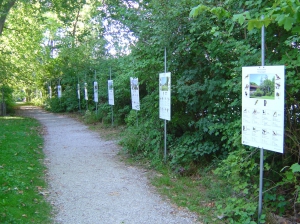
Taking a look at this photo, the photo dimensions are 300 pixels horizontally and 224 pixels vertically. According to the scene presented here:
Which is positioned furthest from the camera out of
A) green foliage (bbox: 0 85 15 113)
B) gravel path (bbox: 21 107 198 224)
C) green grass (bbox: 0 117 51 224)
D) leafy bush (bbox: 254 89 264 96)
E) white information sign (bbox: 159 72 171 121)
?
green foliage (bbox: 0 85 15 113)

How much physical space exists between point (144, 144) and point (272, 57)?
15.7ft

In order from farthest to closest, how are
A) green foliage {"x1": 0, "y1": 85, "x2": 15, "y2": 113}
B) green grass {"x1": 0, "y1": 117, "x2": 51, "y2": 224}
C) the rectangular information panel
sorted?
green foliage {"x1": 0, "y1": 85, "x2": 15, "y2": 113} < green grass {"x1": 0, "y1": 117, "x2": 51, "y2": 224} < the rectangular information panel

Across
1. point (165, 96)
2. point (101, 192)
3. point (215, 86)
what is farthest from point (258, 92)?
point (165, 96)

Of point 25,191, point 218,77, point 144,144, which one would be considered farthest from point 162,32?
point 25,191

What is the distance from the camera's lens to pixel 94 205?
540 centimetres

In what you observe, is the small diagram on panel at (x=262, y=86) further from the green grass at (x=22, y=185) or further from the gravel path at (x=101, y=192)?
the green grass at (x=22, y=185)

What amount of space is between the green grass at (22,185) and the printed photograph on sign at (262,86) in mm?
3306

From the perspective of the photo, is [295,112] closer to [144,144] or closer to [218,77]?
[218,77]

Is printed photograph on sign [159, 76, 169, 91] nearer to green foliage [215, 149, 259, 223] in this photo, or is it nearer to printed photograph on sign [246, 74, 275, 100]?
green foliage [215, 149, 259, 223]

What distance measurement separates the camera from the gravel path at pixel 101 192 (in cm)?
492

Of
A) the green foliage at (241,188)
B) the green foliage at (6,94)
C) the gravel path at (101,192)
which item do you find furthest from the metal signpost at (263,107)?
the green foliage at (6,94)

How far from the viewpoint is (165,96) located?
755cm

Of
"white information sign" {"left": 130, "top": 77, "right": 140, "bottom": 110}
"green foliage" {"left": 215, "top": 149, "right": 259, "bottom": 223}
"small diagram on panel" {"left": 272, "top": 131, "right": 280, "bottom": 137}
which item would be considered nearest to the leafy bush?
"small diagram on panel" {"left": 272, "top": 131, "right": 280, "bottom": 137}

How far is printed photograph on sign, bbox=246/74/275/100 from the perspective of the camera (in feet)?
13.3
